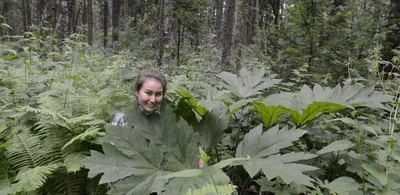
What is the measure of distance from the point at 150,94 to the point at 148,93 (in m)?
0.02

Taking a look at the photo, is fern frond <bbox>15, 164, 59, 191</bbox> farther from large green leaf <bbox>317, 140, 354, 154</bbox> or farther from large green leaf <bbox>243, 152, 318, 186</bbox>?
large green leaf <bbox>317, 140, 354, 154</bbox>

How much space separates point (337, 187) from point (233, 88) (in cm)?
124

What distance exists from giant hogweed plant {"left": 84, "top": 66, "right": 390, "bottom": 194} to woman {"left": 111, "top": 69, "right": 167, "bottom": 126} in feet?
0.83

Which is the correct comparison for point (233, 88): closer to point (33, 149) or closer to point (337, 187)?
point (337, 187)

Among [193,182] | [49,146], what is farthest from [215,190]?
[49,146]

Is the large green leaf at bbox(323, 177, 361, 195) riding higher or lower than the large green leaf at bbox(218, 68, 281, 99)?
lower

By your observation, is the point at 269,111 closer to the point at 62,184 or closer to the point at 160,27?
the point at 62,184

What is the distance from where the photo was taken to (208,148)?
2406 mm

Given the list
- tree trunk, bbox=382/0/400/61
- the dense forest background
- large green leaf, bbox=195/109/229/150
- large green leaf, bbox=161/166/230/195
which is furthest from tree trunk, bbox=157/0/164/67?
large green leaf, bbox=161/166/230/195

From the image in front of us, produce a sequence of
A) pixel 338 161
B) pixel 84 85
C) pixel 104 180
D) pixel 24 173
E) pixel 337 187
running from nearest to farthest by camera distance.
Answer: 1. pixel 104 180
2. pixel 337 187
3. pixel 24 173
4. pixel 338 161
5. pixel 84 85

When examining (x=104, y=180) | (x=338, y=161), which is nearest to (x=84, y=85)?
(x=104, y=180)

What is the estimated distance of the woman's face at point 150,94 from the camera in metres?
2.67

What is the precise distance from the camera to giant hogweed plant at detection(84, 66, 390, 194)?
5.88 ft

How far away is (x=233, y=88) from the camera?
281 cm
